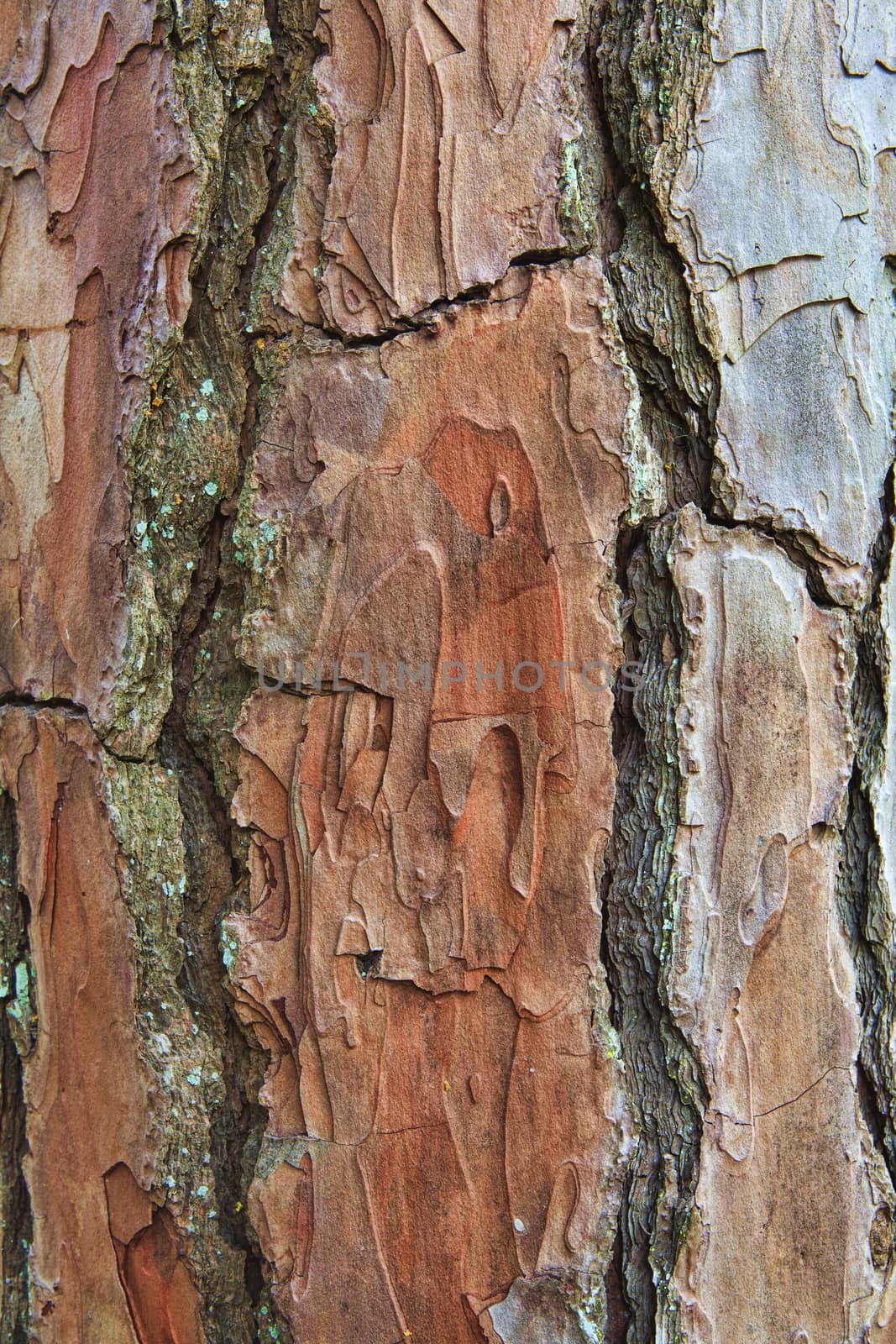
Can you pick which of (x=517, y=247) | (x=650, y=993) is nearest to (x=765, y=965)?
(x=650, y=993)

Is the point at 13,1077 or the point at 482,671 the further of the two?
the point at 13,1077

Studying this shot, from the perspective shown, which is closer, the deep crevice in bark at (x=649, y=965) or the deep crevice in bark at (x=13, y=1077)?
the deep crevice in bark at (x=649, y=965)

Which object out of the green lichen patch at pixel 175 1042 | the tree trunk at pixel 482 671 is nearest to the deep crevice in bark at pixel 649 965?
the tree trunk at pixel 482 671

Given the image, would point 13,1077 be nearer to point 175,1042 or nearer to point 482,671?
point 175,1042

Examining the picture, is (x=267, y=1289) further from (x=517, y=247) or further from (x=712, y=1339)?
(x=517, y=247)

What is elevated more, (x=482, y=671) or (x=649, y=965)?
(x=482, y=671)

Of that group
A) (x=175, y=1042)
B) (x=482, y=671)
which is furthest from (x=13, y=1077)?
(x=482, y=671)

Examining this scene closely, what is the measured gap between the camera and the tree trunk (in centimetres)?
70

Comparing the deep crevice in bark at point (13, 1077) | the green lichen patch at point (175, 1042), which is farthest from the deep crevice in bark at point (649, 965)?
the deep crevice in bark at point (13, 1077)

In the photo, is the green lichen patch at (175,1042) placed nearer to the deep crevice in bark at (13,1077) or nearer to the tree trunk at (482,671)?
the tree trunk at (482,671)

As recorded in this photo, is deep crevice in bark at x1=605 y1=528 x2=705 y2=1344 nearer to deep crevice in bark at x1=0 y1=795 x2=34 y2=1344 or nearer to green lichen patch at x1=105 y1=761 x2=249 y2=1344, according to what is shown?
green lichen patch at x1=105 y1=761 x2=249 y2=1344

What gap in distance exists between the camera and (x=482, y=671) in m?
0.70

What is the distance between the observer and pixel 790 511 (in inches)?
29.0

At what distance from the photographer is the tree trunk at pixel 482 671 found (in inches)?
27.5
